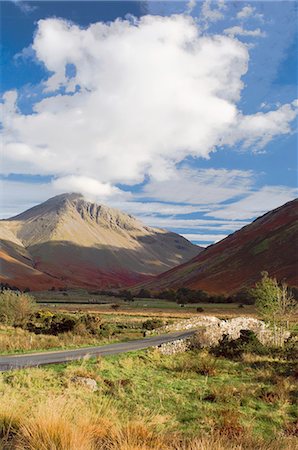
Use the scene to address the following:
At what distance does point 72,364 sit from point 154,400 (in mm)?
5756

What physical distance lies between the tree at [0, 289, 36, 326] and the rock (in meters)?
31.1

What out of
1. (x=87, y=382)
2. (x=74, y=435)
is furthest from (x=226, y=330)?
(x=74, y=435)

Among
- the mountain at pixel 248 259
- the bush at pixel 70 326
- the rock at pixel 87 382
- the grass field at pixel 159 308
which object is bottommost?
the grass field at pixel 159 308

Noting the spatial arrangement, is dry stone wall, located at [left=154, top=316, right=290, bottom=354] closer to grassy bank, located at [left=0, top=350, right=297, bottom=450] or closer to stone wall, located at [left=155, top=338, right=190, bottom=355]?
stone wall, located at [left=155, top=338, right=190, bottom=355]

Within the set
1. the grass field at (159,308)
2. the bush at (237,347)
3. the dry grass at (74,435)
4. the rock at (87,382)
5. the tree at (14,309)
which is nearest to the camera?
the dry grass at (74,435)

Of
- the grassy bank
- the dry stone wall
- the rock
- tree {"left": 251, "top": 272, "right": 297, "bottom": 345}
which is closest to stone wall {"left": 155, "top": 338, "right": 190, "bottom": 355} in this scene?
the dry stone wall

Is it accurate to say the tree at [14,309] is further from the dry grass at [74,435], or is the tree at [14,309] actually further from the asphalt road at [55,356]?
the dry grass at [74,435]

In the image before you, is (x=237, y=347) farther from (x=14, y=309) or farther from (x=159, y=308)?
(x=159, y=308)

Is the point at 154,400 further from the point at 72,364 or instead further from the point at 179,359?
the point at 179,359

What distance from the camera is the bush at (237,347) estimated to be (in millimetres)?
30047

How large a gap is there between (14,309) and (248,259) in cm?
9188

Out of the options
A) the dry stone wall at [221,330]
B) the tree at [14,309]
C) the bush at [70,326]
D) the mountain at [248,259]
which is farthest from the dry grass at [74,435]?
the mountain at [248,259]

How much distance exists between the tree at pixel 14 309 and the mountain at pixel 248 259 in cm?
6818

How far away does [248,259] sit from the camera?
422ft
